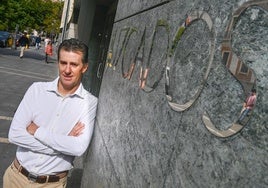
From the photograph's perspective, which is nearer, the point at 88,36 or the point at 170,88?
the point at 170,88

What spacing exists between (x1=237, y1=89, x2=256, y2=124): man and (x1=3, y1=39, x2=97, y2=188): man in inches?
73.6

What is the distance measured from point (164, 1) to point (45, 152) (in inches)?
56.4

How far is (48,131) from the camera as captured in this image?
9.26 feet

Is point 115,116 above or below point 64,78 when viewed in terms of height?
below

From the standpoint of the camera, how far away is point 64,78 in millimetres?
2867

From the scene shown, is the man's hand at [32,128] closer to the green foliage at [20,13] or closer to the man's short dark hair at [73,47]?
the man's short dark hair at [73,47]

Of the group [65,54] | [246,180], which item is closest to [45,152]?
[65,54]

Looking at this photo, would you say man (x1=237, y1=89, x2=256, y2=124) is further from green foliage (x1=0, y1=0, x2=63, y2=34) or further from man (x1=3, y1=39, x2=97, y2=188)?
green foliage (x1=0, y1=0, x2=63, y2=34)

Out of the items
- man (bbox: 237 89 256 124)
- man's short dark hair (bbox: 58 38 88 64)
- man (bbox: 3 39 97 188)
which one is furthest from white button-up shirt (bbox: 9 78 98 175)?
man (bbox: 237 89 256 124)

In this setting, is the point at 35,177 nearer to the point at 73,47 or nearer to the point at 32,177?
the point at 32,177

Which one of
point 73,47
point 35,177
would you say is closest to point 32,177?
point 35,177

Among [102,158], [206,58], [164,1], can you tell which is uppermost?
[164,1]

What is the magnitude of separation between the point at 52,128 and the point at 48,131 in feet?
0.21

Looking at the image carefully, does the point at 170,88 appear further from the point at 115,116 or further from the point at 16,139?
the point at 16,139
